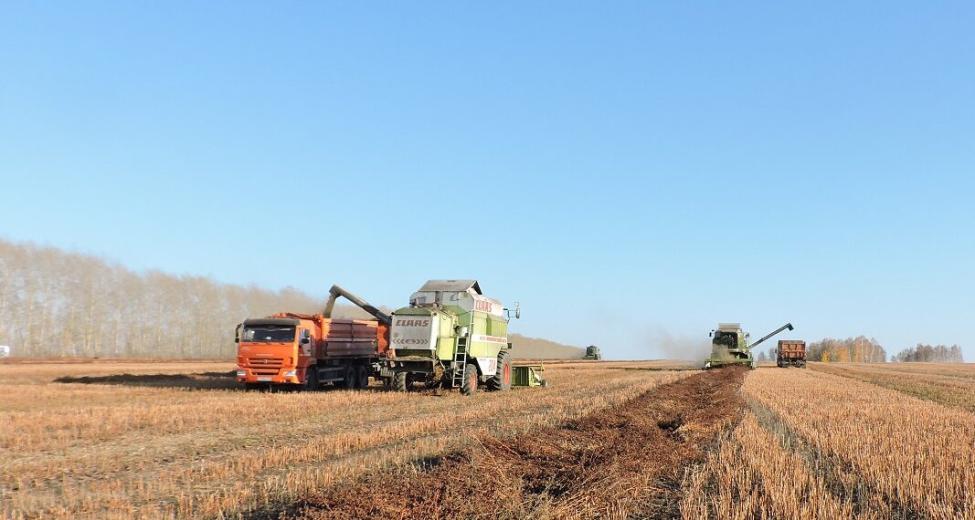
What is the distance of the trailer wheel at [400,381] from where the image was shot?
22875 mm

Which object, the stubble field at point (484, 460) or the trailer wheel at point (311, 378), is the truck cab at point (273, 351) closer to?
the trailer wheel at point (311, 378)

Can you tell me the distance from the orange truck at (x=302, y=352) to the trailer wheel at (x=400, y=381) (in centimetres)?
66

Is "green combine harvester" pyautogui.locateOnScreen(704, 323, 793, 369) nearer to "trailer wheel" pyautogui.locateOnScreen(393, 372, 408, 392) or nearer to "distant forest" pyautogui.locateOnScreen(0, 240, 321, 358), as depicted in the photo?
"trailer wheel" pyautogui.locateOnScreen(393, 372, 408, 392)

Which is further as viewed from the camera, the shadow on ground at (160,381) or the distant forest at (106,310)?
the distant forest at (106,310)

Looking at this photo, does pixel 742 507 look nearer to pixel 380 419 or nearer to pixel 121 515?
pixel 121 515

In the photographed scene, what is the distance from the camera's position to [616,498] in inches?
279

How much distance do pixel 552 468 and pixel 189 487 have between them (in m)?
4.26

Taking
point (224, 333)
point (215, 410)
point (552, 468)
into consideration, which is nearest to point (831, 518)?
point (552, 468)

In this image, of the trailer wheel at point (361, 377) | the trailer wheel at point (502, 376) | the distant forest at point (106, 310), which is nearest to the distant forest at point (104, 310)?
the distant forest at point (106, 310)

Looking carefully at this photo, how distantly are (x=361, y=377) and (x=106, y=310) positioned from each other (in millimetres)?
48713

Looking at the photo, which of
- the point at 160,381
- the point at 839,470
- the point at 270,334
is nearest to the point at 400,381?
the point at 270,334

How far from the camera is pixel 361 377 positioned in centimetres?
2780

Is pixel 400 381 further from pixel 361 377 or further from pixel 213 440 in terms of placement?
pixel 213 440

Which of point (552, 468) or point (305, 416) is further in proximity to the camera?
point (305, 416)
